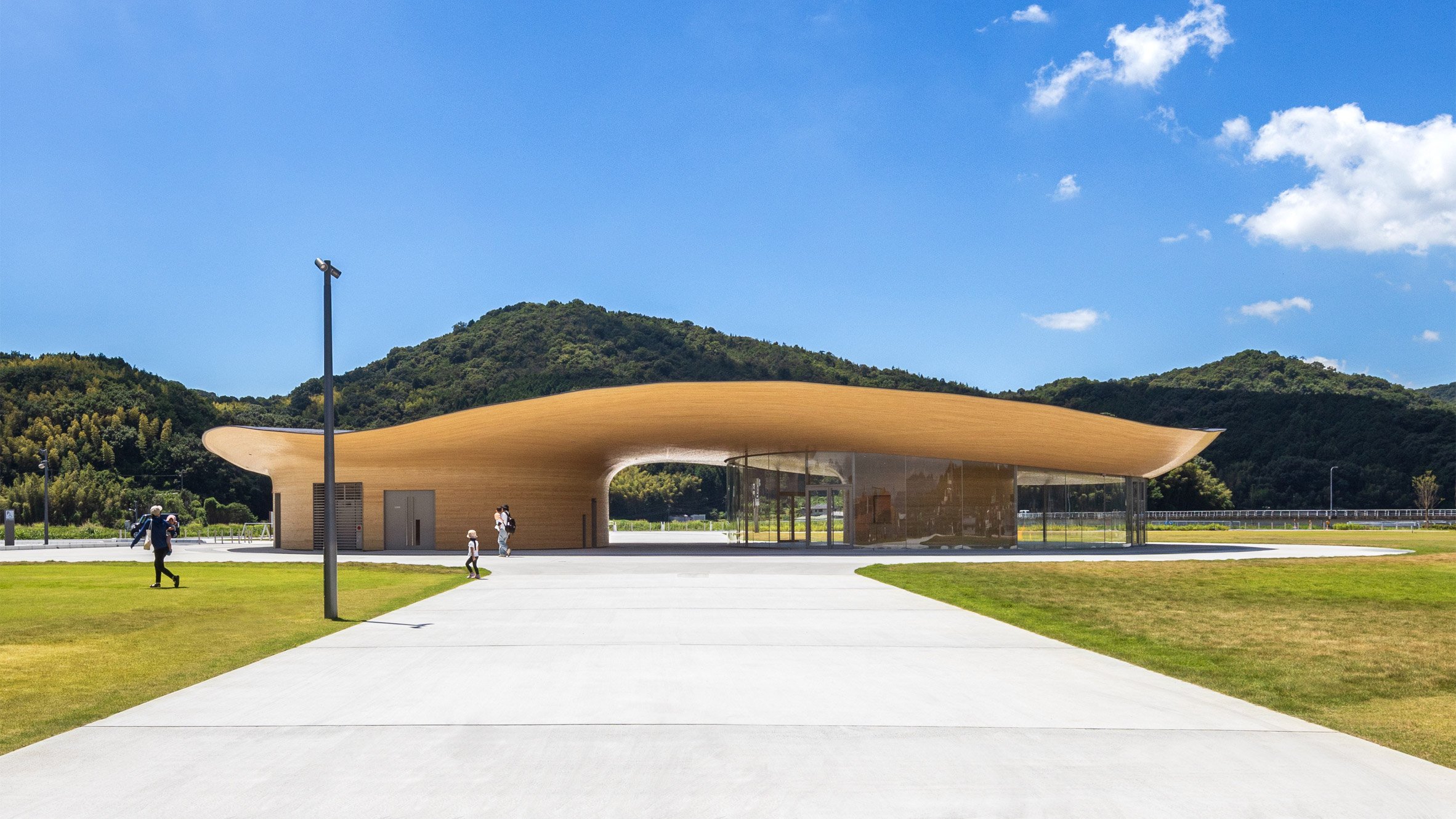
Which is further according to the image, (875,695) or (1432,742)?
(875,695)

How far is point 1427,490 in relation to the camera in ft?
242

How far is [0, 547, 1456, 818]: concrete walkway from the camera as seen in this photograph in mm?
4828

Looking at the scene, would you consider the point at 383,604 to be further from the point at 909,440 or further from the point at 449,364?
the point at 449,364

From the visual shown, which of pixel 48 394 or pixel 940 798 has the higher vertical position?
pixel 48 394

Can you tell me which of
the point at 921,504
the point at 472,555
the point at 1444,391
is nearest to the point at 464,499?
the point at 472,555

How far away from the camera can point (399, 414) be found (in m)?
61.5

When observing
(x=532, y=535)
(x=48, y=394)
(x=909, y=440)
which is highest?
(x=48, y=394)

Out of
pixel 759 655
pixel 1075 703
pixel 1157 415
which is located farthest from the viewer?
pixel 1157 415

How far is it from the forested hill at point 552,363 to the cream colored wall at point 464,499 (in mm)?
24031

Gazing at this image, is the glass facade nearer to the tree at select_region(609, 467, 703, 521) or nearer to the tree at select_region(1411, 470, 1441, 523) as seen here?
the tree at select_region(609, 467, 703, 521)

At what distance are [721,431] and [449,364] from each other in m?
37.0

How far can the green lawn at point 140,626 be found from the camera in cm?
757

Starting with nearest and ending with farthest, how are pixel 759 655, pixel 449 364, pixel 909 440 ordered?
1. pixel 759 655
2. pixel 909 440
3. pixel 449 364

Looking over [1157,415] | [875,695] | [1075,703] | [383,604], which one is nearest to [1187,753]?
[1075,703]
